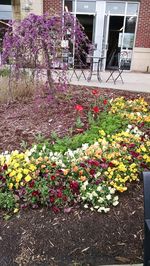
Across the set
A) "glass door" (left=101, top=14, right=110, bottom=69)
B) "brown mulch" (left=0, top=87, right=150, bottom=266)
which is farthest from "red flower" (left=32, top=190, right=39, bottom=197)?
"glass door" (left=101, top=14, right=110, bottom=69)

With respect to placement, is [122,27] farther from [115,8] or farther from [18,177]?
[18,177]

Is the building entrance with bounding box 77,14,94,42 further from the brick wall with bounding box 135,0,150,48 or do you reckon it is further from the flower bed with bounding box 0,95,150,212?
the flower bed with bounding box 0,95,150,212

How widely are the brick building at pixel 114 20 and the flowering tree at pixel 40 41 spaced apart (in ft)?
28.0

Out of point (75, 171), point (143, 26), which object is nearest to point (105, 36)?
point (143, 26)

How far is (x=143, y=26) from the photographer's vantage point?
12.3 metres

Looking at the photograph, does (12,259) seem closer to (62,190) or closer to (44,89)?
(62,190)

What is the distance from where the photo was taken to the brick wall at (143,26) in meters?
12.0

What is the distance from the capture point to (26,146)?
3381mm

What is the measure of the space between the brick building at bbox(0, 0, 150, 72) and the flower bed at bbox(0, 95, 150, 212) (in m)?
10.3

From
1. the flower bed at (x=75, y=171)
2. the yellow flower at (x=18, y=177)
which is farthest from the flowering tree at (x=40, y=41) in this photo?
the yellow flower at (x=18, y=177)

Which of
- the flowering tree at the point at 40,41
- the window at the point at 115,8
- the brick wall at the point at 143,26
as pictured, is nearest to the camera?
the flowering tree at the point at 40,41

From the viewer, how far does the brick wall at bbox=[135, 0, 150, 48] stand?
39.5ft

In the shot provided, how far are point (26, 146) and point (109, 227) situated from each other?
150 centimetres

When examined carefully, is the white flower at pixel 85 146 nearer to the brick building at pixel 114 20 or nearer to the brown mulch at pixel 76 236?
the brown mulch at pixel 76 236
